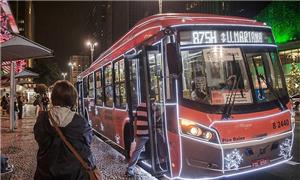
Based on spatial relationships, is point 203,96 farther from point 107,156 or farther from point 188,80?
Answer: point 107,156

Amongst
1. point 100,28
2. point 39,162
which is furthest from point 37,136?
point 100,28

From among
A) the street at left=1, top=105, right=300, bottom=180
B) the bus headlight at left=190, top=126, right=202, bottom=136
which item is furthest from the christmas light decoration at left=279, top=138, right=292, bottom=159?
the bus headlight at left=190, top=126, right=202, bottom=136

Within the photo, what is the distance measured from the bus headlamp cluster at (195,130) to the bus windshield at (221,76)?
0.41 meters

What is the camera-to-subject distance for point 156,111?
6969 mm

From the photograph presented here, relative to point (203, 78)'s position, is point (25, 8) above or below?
above

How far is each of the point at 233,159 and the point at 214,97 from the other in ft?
3.45

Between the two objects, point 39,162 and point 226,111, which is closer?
point 39,162

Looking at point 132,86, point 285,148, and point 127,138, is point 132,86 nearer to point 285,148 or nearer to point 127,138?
point 127,138

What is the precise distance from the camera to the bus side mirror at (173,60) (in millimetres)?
5844

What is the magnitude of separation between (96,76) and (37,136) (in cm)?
975

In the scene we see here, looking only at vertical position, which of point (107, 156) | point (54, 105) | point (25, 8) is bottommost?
point (107, 156)

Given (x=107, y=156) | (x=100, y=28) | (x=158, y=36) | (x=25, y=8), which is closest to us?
(x=158, y=36)

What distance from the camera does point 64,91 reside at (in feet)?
11.6

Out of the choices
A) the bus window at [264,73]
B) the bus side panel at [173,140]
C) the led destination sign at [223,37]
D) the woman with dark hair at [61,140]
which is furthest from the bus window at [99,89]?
the woman with dark hair at [61,140]
